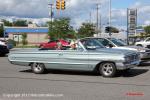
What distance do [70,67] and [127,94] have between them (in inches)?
183

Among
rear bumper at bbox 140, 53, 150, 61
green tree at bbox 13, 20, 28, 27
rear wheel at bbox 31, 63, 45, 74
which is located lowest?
rear wheel at bbox 31, 63, 45, 74

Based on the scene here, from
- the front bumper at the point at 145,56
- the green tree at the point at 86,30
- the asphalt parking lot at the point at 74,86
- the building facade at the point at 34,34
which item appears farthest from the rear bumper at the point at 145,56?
the building facade at the point at 34,34

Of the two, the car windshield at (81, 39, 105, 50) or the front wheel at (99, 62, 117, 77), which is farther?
the car windshield at (81, 39, 105, 50)

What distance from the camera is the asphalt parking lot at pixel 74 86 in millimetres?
9438

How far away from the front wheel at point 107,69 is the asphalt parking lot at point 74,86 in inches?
9.1

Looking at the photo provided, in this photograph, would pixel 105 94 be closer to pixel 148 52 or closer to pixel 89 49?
pixel 89 49

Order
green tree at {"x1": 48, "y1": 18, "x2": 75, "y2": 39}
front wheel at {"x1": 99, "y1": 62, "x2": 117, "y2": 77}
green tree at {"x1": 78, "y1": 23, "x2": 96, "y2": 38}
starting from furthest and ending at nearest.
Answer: green tree at {"x1": 78, "y1": 23, "x2": 96, "y2": 38} → green tree at {"x1": 48, "y1": 18, "x2": 75, "y2": 39} → front wheel at {"x1": 99, "y1": 62, "x2": 117, "y2": 77}

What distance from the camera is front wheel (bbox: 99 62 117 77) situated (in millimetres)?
13258

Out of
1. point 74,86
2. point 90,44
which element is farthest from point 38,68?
point 74,86

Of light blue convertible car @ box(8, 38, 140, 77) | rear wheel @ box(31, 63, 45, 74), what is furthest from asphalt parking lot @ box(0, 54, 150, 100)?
light blue convertible car @ box(8, 38, 140, 77)

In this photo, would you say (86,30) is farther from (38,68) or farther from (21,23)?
(21,23)

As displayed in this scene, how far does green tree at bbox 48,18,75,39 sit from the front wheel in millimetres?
57466

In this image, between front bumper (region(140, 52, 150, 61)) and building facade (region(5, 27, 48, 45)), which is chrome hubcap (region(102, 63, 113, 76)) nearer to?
front bumper (region(140, 52, 150, 61))

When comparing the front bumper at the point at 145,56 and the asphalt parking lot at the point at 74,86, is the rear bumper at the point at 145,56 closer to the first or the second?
the front bumper at the point at 145,56
